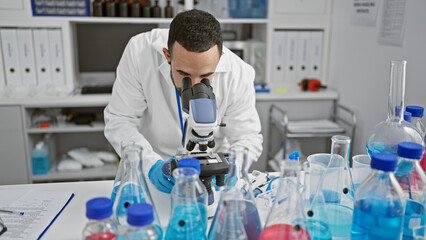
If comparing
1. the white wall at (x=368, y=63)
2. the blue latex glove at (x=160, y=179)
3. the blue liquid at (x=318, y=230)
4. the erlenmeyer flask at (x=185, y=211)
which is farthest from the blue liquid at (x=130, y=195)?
the white wall at (x=368, y=63)

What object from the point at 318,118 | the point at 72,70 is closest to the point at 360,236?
the point at 318,118

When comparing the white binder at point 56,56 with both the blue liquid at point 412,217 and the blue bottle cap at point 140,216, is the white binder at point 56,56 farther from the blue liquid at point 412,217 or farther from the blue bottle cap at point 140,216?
the blue liquid at point 412,217

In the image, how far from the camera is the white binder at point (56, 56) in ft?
8.32

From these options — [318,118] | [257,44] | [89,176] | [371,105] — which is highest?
[257,44]

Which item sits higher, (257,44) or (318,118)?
(257,44)

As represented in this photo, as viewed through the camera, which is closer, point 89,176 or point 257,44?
point 89,176

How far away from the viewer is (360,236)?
76 centimetres

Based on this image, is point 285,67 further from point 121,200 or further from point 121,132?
point 121,200

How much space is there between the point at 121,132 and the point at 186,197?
2.98 feet

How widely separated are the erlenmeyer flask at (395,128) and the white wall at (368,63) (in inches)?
34.4

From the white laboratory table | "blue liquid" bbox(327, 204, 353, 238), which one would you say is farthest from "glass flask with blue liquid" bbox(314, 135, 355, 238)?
the white laboratory table

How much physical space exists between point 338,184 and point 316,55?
6.91 feet

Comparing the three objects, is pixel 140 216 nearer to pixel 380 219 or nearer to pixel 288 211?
pixel 288 211

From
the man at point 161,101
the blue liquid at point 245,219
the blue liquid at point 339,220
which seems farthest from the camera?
the man at point 161,101
